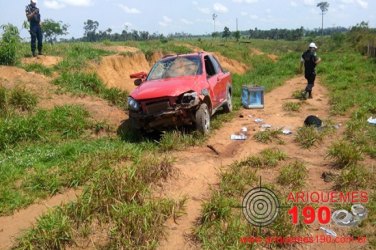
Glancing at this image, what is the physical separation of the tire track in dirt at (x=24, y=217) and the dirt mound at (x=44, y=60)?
7.08 metres

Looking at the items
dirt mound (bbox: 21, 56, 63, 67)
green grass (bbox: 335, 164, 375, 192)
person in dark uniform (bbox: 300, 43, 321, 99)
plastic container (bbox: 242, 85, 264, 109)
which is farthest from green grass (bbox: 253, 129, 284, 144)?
dirt mound (bbox: 21, 56, 63, 67)

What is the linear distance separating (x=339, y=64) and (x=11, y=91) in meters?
15.3

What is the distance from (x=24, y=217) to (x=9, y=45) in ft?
22.3

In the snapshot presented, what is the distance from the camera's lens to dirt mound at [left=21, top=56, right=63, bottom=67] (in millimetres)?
11047

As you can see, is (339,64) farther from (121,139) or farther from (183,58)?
(121,139)

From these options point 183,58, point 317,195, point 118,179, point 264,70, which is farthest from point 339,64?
point 118,179

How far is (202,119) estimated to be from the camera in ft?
23.8

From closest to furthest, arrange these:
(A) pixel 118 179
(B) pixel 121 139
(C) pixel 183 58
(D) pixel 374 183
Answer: (A) pixel 118 179, (D) pixel 374 183, (B) pixel 121 139, (C) pixel 183 58

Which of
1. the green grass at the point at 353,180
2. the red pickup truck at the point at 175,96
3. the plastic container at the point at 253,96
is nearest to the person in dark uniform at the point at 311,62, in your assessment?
the plastic container at the point at 253,96

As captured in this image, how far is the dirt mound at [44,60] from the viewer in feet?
36.2

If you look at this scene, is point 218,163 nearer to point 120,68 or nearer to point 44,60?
point 44,60

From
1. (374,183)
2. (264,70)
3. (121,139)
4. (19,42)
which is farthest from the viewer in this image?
(264,70)

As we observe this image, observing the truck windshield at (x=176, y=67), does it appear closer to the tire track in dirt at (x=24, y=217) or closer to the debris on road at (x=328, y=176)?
the debris on road at (x=328, y=176)

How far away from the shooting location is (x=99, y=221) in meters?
4.34
